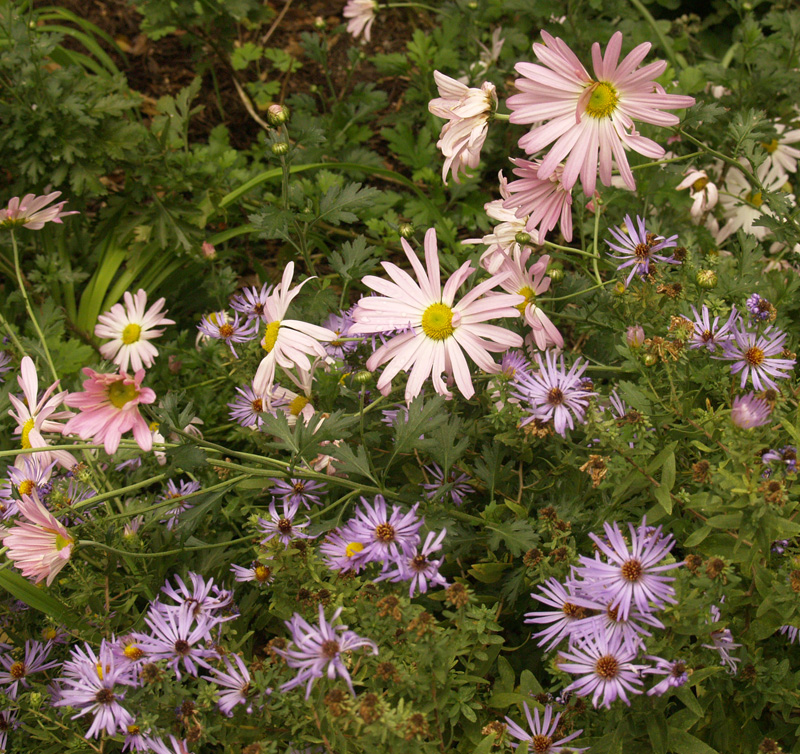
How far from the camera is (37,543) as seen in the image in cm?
145

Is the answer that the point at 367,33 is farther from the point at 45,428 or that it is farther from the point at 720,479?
the point at 720,479

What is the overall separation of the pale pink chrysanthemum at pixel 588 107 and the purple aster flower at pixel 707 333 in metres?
0.33

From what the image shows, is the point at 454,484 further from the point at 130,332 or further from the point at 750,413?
the point at 130,332

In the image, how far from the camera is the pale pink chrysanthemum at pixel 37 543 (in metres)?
1.43

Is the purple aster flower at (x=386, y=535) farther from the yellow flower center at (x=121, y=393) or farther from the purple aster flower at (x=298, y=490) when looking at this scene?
the yellow flower center at (x=121, y=393)

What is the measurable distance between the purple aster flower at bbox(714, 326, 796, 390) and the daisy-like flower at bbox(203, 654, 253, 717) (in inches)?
42.5

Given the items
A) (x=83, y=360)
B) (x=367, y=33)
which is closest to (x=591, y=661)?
(x=83, y=360)

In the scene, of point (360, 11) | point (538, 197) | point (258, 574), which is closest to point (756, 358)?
point (538, 197)

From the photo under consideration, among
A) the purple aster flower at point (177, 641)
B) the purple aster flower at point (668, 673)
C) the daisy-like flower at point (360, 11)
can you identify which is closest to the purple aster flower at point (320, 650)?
the purple aster flower at point (177, 641)

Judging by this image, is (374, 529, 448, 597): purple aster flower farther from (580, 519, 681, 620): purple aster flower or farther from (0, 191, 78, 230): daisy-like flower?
(0, 191, 78, 230): daisy-like flower

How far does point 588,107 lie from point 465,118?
9.5 inches

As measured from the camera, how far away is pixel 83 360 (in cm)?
248

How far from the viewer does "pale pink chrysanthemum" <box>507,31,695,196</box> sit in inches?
55.7

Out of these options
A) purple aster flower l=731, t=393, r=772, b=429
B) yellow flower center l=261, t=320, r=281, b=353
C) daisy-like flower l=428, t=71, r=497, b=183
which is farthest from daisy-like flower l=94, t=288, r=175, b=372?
purple aster flower l=731, t=393, r=772, b=429
